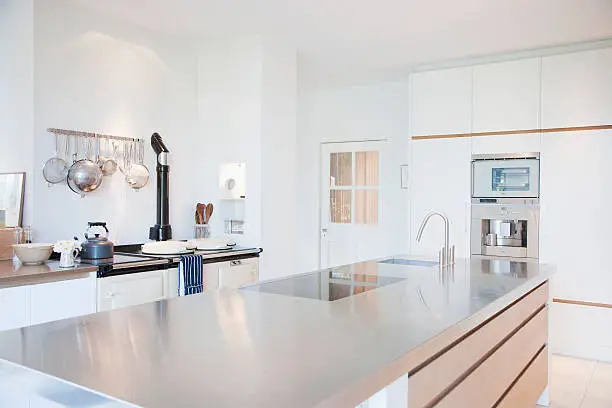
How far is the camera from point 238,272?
4172 mm

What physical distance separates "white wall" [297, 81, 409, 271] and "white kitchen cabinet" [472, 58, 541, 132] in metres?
1.32

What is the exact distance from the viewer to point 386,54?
4930mm

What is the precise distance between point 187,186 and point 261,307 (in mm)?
3018

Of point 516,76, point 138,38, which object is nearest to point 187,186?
point 138,38

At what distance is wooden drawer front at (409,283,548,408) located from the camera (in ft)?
5.18

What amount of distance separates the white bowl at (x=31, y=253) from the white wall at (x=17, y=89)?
43 cm

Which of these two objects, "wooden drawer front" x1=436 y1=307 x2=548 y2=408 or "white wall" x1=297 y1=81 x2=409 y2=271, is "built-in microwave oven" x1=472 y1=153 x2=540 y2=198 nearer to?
"white wall" x1=297 y1=81 x2=409 y2=271

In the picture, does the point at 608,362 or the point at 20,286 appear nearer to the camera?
the point at 20,286

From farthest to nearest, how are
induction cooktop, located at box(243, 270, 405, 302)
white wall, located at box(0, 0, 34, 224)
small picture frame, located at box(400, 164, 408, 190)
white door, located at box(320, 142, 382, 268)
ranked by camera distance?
white door, located at box(320, 142, 382, 268)
small picture frame, located at box(400, 164, 408, 190)
white wall, located at box(0, 0, 34, 224)
induction cooktop, located at box(243, 270, 405, 302)

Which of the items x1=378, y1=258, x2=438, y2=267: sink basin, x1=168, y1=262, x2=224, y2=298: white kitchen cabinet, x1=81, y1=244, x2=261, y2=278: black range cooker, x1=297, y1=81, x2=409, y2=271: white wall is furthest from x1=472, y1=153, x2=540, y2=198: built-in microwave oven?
x1=168, y1=262, x2=224, y2=298: white kitchen cabinet

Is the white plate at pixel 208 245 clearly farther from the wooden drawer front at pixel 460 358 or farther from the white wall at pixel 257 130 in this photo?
the wooden drawer front at pixel 460 358

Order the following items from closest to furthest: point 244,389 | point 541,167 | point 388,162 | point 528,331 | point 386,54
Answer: point 244,389
point 528,331
point 541,167
point 386,54
point 388,162

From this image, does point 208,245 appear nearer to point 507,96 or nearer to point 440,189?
point 440,189

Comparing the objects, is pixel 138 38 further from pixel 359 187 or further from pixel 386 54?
pixel 359 187
